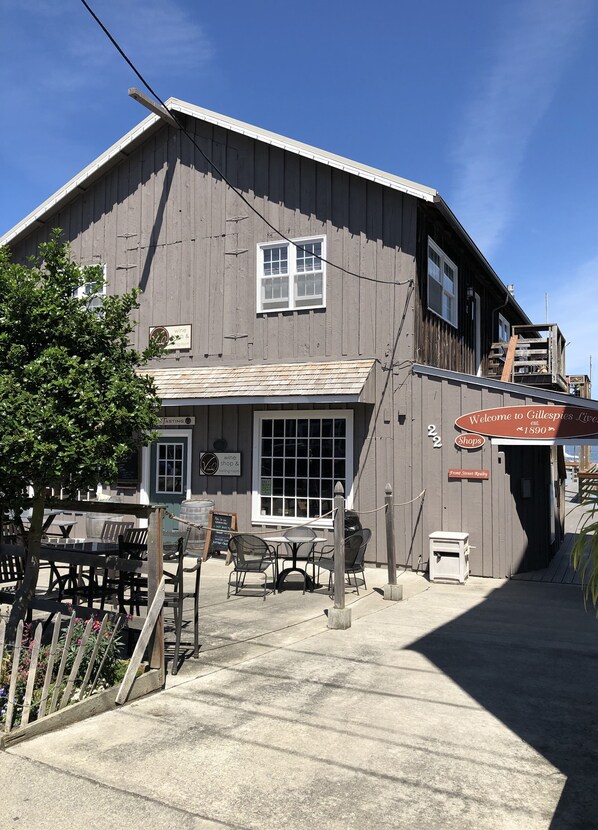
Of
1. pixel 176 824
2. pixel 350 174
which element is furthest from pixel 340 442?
pixel 176 824

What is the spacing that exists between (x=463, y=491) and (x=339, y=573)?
450 centimetres

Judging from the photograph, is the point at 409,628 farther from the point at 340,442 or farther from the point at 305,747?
the point at 340,442

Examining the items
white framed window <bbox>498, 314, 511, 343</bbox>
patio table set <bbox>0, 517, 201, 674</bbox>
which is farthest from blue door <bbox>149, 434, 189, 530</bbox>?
white framed window <bbox>498, 314, 511, 343</bbox>

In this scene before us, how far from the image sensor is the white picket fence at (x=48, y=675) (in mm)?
4625

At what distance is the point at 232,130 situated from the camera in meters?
13.5

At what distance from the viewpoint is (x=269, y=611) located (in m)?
8.73

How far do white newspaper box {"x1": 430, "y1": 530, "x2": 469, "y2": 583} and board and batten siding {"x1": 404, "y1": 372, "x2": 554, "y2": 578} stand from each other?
1.80 ft

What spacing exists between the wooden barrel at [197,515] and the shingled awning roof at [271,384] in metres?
1.96

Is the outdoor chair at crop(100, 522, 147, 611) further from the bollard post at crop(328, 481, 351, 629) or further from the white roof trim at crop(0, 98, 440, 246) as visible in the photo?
the white roof trim at crop(0, 98, 440, 246)

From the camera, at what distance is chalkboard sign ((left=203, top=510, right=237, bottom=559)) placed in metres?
13.0

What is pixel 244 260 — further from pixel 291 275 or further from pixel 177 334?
pixel 177 334

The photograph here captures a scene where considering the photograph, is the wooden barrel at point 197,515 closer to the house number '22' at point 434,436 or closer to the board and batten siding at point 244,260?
the board and batten siding at point 244,260

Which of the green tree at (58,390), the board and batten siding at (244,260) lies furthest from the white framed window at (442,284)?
the green tree at (58,390)

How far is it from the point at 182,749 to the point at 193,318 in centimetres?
1050
